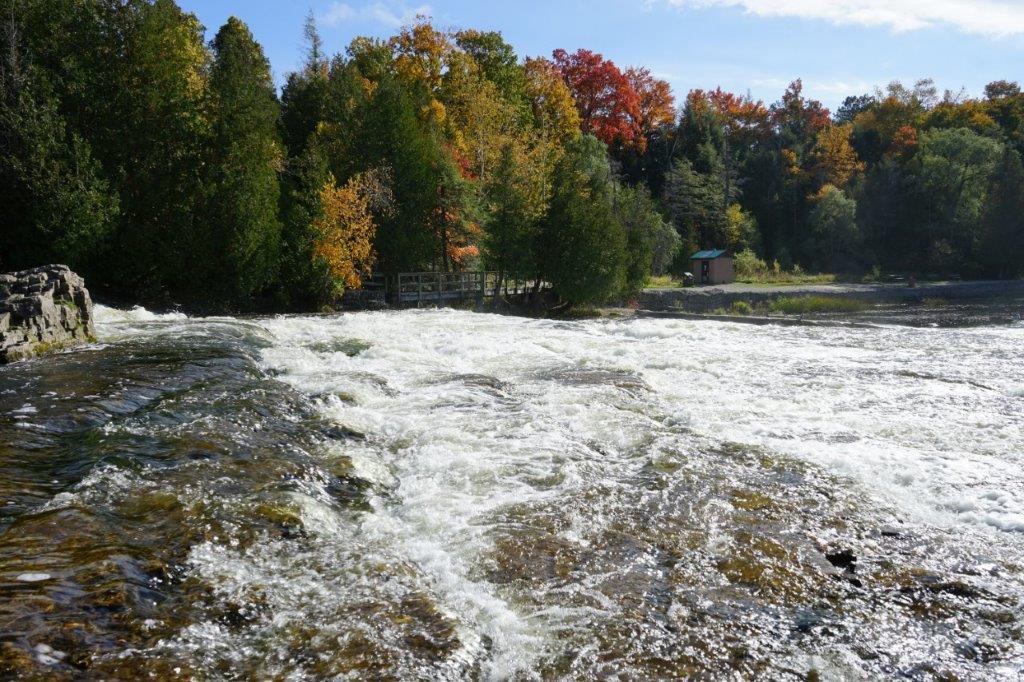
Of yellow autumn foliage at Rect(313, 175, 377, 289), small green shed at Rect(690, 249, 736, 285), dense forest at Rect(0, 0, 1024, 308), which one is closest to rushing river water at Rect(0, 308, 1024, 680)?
dense forest at Rect(0, 0, 1024, 308)

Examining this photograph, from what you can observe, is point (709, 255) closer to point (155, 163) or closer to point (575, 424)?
point (155, 163)

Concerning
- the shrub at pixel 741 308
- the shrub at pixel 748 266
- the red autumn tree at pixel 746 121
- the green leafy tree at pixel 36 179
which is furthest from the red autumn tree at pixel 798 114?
the green leafy tree at pixel 36 179

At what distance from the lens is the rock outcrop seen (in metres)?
12.2

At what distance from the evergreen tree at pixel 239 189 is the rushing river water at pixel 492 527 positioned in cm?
1530

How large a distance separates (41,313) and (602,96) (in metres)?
59.8

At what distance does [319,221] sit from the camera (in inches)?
1163

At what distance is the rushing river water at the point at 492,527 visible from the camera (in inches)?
173

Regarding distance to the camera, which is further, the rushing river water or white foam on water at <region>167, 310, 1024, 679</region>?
white foam on water at <region>167, 310, 1024, 679</region>

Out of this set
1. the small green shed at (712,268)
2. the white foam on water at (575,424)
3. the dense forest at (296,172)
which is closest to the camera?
the white foam on water at (575,424)

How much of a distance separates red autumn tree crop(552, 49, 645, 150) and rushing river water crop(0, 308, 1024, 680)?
187 feet

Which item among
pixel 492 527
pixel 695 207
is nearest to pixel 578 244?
pixel 492 527

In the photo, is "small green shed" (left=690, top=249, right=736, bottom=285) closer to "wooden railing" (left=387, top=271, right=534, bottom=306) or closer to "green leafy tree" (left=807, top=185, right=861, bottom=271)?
"green leafy tree" (left=807, top=185, right=861, bottom=271)

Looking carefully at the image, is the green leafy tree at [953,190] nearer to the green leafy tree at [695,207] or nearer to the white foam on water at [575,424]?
the green leafy tree at [695,207]

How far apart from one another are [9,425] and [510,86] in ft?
142
